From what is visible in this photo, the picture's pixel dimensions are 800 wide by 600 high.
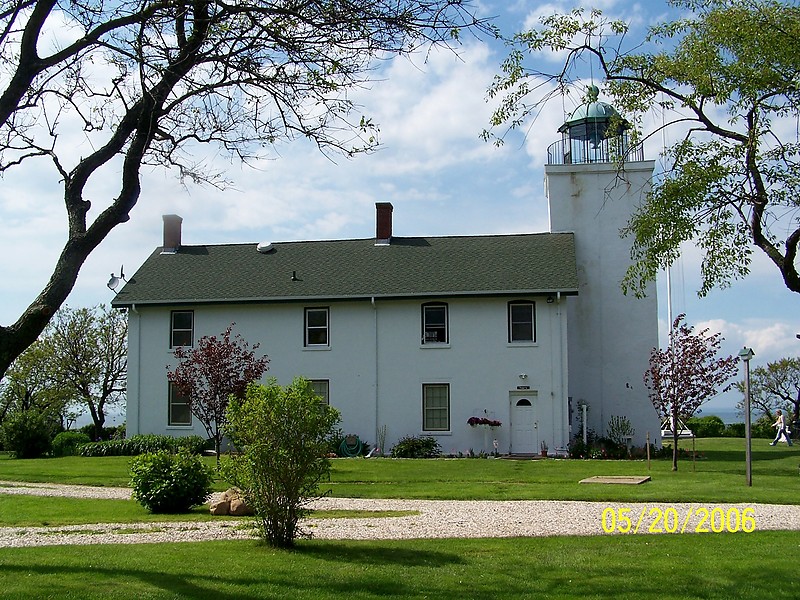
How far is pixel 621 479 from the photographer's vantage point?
20062 millimetres

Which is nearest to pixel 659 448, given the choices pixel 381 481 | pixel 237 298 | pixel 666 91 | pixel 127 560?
pixel 381 481

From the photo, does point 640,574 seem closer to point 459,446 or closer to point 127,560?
point 127,560

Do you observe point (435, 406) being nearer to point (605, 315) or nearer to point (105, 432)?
point (605, 315)

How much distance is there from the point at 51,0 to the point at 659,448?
1036 inches

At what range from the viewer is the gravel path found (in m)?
12.7

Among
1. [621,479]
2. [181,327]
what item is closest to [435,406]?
[181,327]

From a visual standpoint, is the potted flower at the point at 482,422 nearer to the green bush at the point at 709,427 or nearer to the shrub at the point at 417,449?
the shrub at the point at 417,449

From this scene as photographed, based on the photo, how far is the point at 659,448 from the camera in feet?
101

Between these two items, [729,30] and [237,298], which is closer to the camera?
[729,30]

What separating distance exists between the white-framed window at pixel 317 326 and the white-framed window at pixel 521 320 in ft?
20.7

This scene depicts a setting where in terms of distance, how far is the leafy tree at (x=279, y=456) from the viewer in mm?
11367

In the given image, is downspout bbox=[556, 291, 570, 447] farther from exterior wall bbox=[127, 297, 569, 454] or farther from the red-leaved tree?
the red-leaved tree

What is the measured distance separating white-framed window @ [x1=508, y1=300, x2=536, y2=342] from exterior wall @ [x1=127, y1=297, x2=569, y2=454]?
182 mm

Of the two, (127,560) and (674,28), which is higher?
(674,28)
